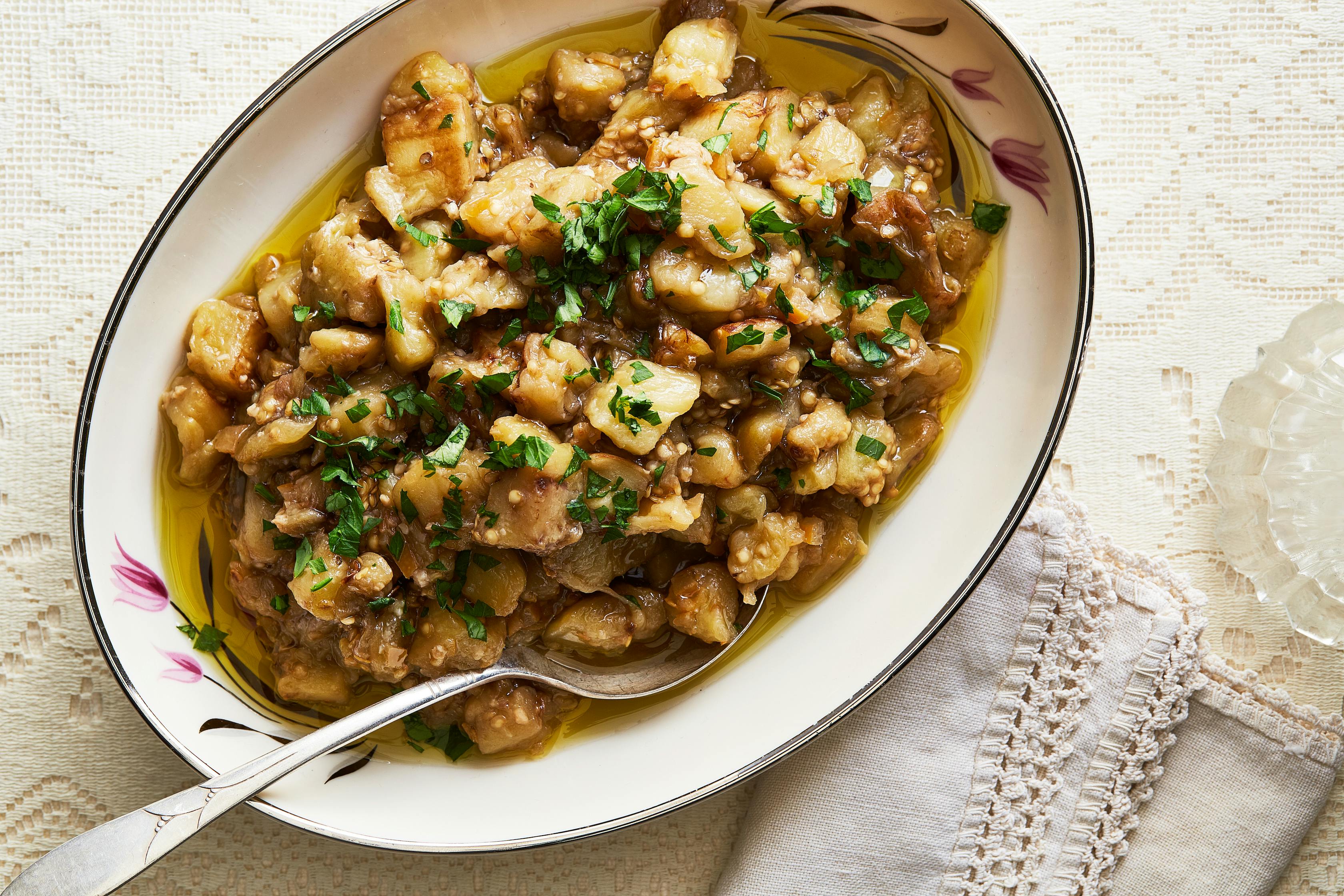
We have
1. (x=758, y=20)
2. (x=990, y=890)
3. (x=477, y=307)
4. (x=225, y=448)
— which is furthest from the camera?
(x=990, y=890)

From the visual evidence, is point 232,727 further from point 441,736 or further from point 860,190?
point 860,190

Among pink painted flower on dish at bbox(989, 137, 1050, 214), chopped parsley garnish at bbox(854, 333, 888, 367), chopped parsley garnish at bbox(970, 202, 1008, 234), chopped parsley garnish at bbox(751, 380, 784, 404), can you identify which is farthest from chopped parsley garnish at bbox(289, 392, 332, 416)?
pink painted flower on dish at bbox(989, 137, 1050, 214)

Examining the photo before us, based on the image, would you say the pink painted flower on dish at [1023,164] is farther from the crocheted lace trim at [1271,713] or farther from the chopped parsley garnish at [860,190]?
the crocheted lace trim at [1271,713]

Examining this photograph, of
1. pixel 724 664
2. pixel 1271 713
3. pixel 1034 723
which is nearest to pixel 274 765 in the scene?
pixel 724 664

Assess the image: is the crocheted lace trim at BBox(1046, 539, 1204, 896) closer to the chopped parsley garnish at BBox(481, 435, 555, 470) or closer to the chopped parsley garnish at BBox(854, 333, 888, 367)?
the chopped parsley garnish at BBox(854, 333, 888, 367)

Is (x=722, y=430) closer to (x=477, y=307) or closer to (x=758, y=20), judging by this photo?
(x=477, y=307)

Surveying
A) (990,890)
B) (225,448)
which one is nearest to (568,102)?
(225,448)

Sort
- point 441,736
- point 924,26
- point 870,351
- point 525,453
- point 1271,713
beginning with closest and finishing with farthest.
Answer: point 525,453 < point 870,351 < point 924,26 < point 441,736 < point 1271,713
